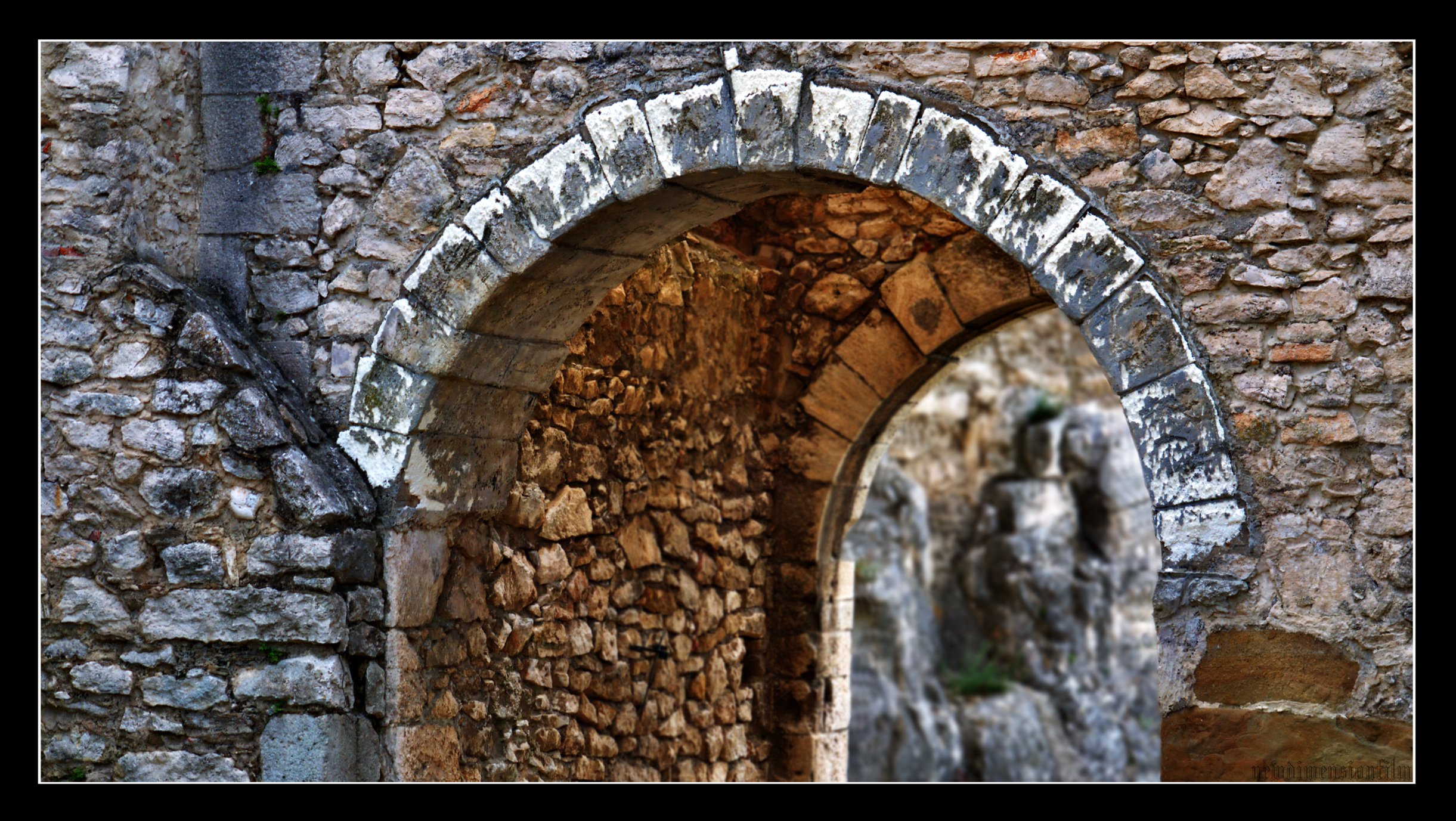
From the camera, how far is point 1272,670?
2.99m

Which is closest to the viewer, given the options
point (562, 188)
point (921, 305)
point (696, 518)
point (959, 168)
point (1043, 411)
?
point (959, 168)

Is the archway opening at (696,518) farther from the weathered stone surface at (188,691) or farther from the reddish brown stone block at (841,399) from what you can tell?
the weathered stone surface at (188,691)

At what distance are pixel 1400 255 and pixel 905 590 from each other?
7.37 m

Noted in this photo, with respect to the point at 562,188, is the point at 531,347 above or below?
below

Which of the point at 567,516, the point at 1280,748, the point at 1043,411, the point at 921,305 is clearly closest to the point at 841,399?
the point at 921,305

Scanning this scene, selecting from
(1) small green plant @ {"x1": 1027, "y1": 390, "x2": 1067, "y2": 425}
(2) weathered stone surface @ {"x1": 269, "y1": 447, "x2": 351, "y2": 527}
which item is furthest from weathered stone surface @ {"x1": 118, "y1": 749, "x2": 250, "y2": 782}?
(1) small green plant @ {"x1": 1027, "y1": 390, "x2": 1067, "y2": 425}

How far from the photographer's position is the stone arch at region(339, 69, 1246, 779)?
10.1 ft

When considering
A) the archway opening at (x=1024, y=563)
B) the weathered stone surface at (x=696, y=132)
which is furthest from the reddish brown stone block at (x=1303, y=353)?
the archway opening at (x=1024, y=563)

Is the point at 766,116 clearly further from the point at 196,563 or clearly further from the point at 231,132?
the point at 196,563

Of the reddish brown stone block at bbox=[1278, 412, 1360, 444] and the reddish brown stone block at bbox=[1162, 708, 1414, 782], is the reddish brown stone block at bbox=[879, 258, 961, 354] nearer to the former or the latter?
the reddish brown stone block at bbox=[1278, 412, 1360, 444]

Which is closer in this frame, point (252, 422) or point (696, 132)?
point (696, 132)

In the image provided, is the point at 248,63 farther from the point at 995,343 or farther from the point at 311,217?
the point at 995,343

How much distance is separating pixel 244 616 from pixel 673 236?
5.16ft

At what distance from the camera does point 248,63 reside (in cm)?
375
